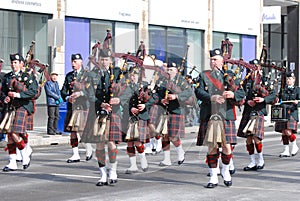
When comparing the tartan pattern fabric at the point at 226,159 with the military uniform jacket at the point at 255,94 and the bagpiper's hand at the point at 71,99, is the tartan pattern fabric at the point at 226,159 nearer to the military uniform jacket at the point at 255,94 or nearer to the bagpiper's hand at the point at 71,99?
the military uniform jacket at the point at 255,94

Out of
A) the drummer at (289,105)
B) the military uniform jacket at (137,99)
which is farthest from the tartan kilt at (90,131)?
the drummer at (289,105)

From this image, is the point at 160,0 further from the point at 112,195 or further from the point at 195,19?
the point at 112,195

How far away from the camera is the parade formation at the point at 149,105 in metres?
9.11

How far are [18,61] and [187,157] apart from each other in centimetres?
386

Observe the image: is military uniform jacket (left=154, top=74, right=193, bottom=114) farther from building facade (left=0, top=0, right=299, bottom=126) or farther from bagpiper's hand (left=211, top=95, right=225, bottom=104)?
building facade (left=0, top=0, right=299, bottom=126)

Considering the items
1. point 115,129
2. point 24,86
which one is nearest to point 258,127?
point 115,129

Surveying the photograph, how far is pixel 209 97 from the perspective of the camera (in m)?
9.00

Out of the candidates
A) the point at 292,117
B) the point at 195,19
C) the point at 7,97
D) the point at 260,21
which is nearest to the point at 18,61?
the point at 7,97

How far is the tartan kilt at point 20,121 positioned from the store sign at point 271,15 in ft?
66.0

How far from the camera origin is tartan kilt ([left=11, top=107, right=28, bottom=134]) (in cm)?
1084

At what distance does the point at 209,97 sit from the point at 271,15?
21.4 metres

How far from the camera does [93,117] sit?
9258 millimetres

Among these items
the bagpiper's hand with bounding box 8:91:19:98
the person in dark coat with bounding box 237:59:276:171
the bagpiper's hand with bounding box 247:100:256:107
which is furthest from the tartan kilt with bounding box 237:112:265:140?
the bagpiper's hand with bounding box 8:91:19:98

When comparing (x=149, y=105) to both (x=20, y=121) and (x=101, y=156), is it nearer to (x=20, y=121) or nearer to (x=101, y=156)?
(x=101, y=156)
